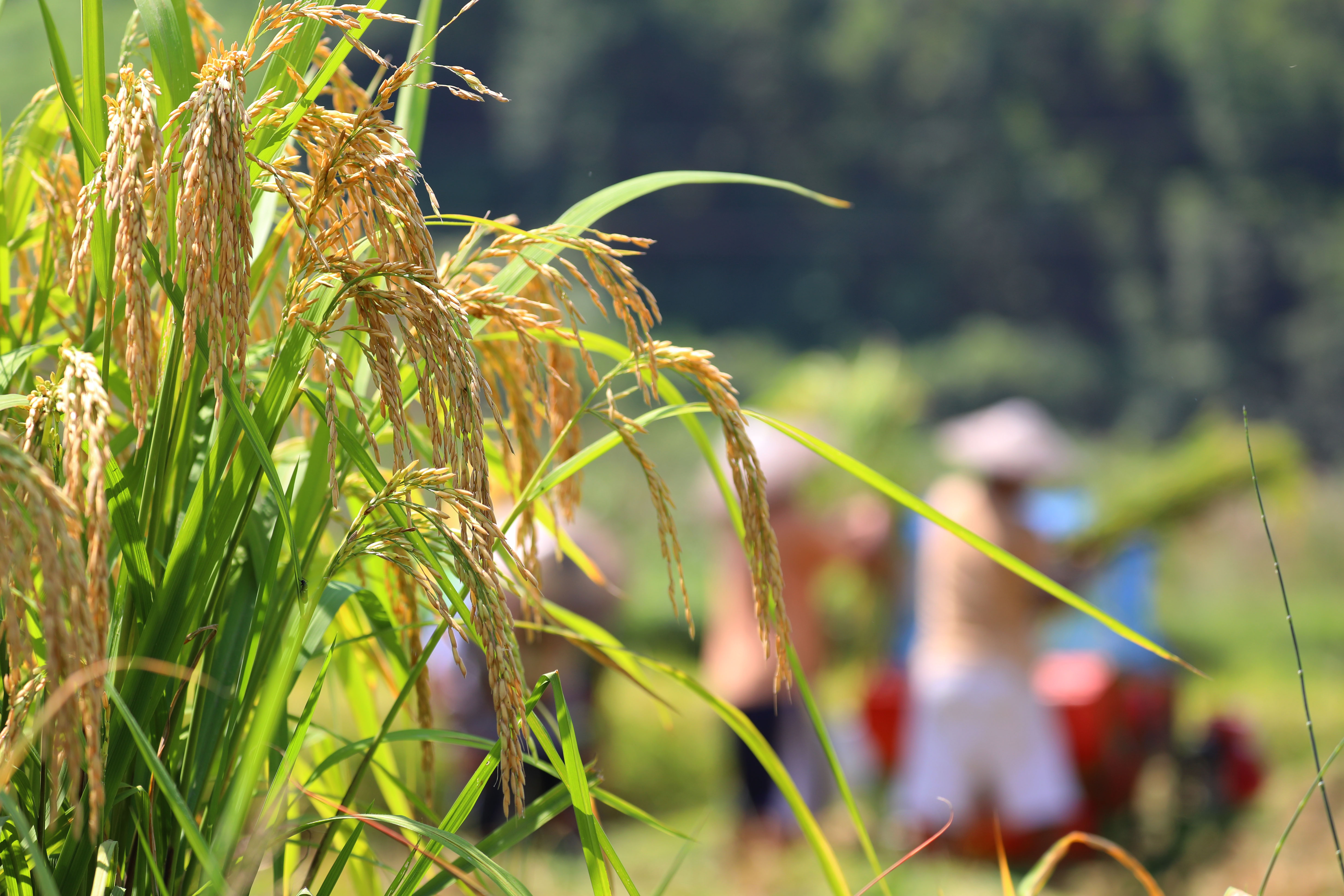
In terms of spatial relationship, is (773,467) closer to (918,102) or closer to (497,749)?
(497,749)

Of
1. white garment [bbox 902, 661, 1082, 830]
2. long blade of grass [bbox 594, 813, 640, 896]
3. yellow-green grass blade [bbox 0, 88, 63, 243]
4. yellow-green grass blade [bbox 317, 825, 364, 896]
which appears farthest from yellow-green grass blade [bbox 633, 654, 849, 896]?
white garment [bbox 902, 661, 1082, 830]

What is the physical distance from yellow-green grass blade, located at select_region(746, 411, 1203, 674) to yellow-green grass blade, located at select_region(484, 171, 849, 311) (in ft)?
0.57

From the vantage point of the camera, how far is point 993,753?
4203 millimetres

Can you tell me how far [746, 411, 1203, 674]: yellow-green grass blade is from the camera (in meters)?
0.69

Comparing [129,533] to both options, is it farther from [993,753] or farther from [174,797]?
[993,753]

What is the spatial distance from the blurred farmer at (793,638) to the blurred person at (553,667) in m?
0.59

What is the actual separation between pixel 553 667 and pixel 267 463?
3.81 metres

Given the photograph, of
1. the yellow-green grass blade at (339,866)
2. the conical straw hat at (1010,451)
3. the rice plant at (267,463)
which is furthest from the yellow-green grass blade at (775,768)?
the conical straw hat at (1010,451)

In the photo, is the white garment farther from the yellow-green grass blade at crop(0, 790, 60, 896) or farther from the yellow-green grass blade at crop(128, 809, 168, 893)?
the yellow-green grass blade at crop(0, 790, 60, 896)

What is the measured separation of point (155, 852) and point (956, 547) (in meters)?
3.85

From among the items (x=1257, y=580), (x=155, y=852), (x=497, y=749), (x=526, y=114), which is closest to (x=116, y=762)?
(x=155, y=852)

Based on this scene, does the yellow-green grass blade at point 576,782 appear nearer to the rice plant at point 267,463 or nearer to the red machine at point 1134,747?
the rice plant at point 267,463

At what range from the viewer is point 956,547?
164 inches

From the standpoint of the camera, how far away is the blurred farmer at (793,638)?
431 centimetres
